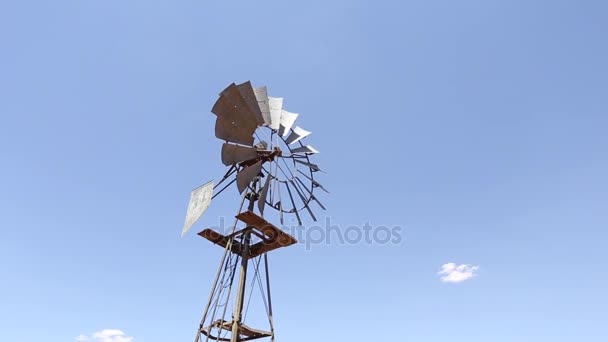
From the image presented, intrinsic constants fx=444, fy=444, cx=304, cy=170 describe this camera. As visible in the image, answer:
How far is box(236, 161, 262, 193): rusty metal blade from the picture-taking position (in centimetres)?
1288

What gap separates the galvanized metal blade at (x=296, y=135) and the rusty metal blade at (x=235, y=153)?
153cm

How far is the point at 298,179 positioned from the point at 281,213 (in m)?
1.37

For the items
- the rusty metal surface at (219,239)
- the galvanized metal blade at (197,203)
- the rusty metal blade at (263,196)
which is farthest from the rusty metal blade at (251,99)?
the rusty metal surface at (219,239)

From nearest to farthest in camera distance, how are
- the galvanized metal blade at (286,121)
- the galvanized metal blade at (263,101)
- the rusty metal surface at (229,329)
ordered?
the rusty metal surface at (229,329)
the galvanized metal blade at (263,101)
the galvanized metal blade at (286,121)

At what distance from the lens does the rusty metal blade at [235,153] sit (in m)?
13.0

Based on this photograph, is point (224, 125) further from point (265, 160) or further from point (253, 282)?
point (253, 282)

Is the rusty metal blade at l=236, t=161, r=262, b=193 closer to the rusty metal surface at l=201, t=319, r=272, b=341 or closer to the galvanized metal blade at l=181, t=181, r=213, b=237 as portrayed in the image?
the galvanized metal blade at l=181, t=181, r=213, b=237

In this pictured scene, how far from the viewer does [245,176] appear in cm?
1302

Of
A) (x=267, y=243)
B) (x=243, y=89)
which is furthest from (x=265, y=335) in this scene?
(x=243, y=89)

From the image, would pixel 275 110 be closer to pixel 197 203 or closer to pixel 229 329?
pixel 197 203

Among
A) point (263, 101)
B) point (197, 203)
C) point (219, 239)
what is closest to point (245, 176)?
point (197, 203)

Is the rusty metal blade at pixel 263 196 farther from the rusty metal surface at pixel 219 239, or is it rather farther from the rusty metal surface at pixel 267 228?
the rusty metal surface at pixel 219 239

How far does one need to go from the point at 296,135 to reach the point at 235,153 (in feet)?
8.28

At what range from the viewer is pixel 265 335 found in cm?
1239
